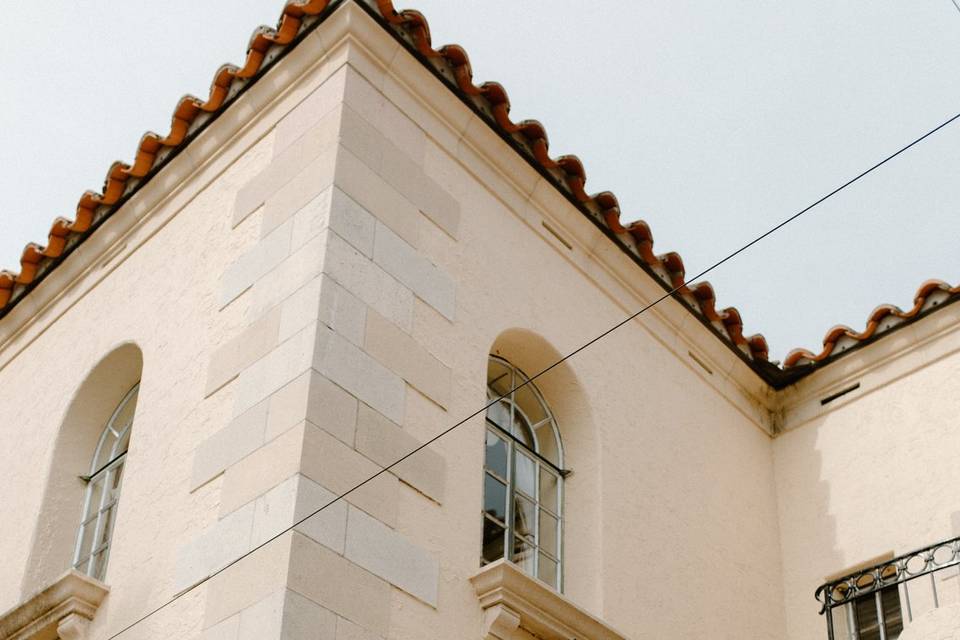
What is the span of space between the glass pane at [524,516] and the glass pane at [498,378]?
0.72m

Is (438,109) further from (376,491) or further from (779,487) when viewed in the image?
(779,487)

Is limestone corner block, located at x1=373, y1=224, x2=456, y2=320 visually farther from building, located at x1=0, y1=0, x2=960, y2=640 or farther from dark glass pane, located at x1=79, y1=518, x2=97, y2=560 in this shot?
dark glass pane, located at x1=79, y1=518, x2=97, y2=560

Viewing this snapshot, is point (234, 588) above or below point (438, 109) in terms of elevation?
below

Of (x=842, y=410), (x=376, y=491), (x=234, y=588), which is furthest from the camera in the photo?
(x=842, y=410)

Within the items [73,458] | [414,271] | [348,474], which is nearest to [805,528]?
[414,271]

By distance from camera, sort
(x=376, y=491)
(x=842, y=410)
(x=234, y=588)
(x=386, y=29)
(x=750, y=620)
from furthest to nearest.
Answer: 1. (x=842, y=410)
2. (x=750, y=620)
3. (x=386, y=29)
4. (x=376, y=491)
5. (x=234, y=588)

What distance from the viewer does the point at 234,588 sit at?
702 cm

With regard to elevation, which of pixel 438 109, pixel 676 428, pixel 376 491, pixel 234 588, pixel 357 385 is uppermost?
pixel 438 109

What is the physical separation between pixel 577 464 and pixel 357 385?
7.09 ft

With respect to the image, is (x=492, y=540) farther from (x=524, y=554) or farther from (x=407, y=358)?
(x=407, y=358)

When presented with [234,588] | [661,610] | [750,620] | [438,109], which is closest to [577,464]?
[661,610]

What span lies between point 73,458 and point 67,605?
180 cm

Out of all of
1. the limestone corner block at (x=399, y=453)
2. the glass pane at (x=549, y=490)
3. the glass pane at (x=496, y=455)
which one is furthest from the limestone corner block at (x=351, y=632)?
the glass pane at (x=549, y=490)

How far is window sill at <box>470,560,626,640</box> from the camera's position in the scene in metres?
7.72
